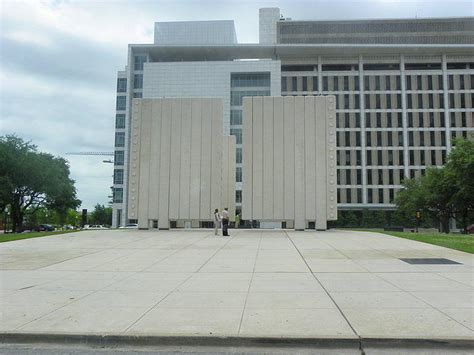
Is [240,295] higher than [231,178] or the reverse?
the reverse

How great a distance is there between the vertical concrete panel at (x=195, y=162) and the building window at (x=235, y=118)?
54.4 m

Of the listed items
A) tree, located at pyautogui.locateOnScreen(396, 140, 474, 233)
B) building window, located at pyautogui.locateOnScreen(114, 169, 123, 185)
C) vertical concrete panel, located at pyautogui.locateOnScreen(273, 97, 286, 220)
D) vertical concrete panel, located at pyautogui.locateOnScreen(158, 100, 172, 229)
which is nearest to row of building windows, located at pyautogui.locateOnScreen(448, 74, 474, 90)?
tree, located at pyautogui.locateOnScreen(396, 140, 474, 233)

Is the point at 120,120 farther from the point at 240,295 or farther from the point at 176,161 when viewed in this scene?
the point at 240,295

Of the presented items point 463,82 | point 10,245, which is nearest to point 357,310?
point 10,245

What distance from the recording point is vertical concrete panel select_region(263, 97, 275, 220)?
1152 inches

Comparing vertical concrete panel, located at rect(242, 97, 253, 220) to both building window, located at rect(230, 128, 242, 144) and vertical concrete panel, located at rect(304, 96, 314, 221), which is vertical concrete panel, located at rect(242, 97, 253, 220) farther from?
building window, located at rect(230, 128, 242, 144)

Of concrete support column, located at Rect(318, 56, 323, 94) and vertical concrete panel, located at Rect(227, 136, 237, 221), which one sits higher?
concrete support column, located at Rect(318, 56, 323, 94)

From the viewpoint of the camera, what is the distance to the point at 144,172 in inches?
1185

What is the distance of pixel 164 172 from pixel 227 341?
80.7ft

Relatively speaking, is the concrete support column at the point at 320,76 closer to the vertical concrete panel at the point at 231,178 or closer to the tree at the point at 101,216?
the vertical concrete panel at the point at 231,178

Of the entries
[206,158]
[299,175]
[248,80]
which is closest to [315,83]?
[248,80]

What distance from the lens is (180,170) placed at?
2992 centimetres

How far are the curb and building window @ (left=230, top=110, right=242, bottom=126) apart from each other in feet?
259

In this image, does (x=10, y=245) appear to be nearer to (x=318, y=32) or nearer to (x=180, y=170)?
(x=180, y=170)
